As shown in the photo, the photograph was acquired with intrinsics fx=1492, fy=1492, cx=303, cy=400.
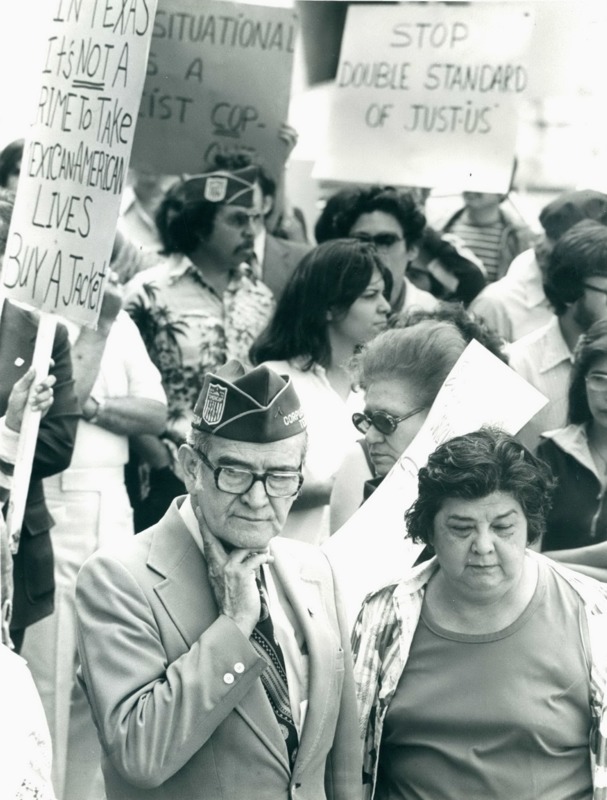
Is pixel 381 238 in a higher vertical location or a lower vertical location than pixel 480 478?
higher

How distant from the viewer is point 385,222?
6.20 metres

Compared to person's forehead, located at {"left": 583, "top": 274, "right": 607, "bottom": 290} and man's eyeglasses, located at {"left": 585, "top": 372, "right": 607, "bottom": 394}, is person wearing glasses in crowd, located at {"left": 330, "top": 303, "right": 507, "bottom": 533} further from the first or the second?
person's forehead, located at {"left": 583, "top": 274, "right": 607, "bottom": 290}

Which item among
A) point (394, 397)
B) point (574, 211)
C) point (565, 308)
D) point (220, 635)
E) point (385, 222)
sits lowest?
point (220, 635)

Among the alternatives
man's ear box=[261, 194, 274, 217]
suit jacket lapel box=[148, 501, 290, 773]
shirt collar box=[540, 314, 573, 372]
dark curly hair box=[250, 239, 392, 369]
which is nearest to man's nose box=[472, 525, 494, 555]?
suit jacket lapel box=[148, 501, 290, 773]

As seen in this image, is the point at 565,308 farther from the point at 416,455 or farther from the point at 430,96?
the point at 416,455

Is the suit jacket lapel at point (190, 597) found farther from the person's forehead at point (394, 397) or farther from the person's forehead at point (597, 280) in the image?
the person's forehead at point (597, 280)

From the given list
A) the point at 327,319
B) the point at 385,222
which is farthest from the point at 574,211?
the point at 327,319

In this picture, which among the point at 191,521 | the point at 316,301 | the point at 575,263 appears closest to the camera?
the point at 191,521

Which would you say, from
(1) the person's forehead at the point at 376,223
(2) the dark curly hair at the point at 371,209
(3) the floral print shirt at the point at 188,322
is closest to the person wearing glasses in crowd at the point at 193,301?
(3) the floral print shirt at the point at 188,322

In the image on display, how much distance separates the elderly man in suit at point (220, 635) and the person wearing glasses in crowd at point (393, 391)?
0.93m

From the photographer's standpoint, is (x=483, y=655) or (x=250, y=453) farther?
(x=483, y=655)

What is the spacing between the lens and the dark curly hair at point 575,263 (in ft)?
17.3

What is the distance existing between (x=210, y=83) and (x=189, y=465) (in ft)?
11.4

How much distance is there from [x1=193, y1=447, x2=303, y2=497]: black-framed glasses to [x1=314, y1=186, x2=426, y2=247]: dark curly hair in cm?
323
